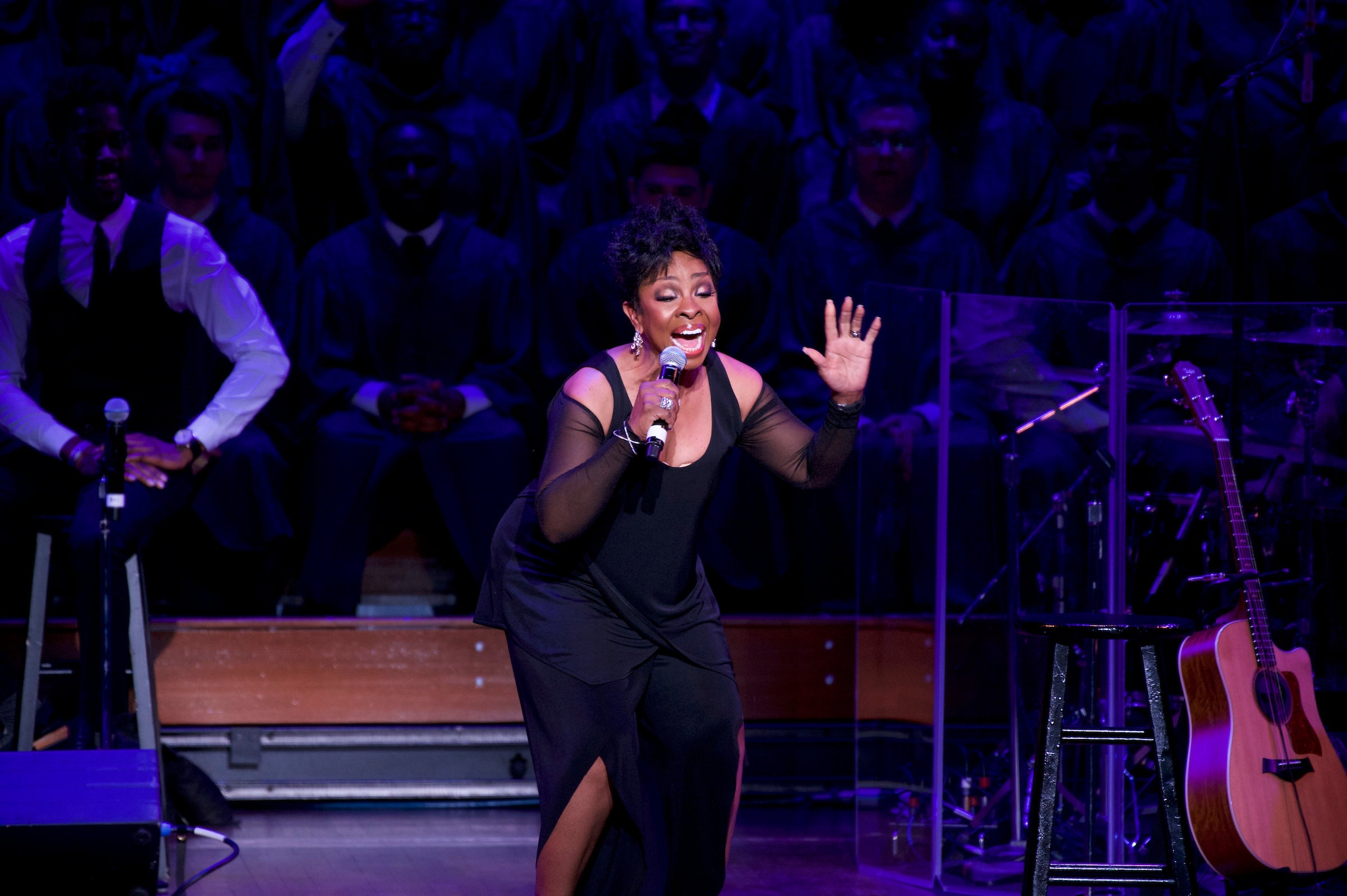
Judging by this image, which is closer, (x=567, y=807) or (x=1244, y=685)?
(x=567, y=807)

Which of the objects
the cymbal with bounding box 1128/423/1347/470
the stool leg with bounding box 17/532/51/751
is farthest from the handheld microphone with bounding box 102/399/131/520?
the cymbal with bounding box 1128/423/1347/470

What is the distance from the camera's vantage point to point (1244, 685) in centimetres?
364

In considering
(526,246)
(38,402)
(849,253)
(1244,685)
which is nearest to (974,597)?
(1244,685)

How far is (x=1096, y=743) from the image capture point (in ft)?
10.8

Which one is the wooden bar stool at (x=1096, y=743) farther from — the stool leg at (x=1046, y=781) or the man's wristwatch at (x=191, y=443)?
the man's wristwatch at (x=191, y=443)

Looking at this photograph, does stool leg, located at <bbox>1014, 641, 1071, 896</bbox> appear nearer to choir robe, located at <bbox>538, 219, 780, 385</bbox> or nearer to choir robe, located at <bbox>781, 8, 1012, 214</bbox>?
choir robe, located at <bbox>538, 219, 780, 385</bbox>

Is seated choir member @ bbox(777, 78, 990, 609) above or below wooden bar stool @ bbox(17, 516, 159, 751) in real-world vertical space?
above

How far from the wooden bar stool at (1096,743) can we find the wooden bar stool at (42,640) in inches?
93.5

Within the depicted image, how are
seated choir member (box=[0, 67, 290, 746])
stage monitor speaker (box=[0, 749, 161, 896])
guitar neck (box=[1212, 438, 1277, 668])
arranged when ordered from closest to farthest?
stage monitor speaker (box=[0, 749, 161, 896]), guitar neck (box=[1212, 438, 1277, 668]), seated choir member (box=[0, 67, 290, 746])

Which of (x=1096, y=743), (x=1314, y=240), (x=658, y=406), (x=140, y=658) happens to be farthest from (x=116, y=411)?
(x=1314, y=240)

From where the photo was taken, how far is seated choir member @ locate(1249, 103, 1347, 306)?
5.91 m

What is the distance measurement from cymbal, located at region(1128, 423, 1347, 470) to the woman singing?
1.45m

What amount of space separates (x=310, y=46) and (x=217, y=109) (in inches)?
16.2

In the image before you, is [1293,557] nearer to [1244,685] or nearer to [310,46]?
[1244,685]
